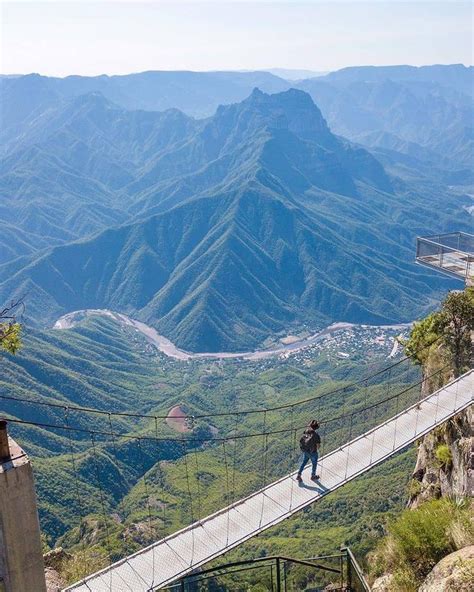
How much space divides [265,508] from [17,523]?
610 centimetres

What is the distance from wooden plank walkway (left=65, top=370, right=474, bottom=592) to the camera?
10.8 meters

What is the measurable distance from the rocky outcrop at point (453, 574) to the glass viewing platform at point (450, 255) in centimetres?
1358

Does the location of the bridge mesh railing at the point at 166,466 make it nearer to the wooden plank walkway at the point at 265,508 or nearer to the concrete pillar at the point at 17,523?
the wooden plank walkway at the point at 265,508

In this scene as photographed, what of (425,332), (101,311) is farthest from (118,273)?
(425,332)

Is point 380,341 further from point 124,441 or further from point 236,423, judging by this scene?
point 124,441

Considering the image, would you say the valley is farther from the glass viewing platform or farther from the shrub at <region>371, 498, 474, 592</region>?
the shrub at <region>371, 498, 474, 592</region>

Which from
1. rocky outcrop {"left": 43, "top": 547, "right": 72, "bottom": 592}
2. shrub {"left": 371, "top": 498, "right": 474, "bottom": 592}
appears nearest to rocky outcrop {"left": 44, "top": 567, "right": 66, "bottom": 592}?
rocky outcrop {"left": 43, "top": 547, "right": 72, "bottom": 592}

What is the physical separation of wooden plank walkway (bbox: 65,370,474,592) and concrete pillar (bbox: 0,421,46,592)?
2933 millimetres

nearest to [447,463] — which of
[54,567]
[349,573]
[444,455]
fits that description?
[444,455]

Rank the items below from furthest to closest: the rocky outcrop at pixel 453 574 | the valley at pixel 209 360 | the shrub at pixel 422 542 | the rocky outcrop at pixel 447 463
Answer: the valley at pixel 209 360, the rocky outcrop at pixel 447 463, the shrub at pixel 422 542, the rocky outcrop at pixel 453 574

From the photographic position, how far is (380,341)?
4833 inches

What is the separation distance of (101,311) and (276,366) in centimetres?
5864

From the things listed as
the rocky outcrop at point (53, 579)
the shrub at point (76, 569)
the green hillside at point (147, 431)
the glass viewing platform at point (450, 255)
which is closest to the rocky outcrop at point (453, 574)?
the green hillside at point (147, 431)

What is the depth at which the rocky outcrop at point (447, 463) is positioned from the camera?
12.2 metres
